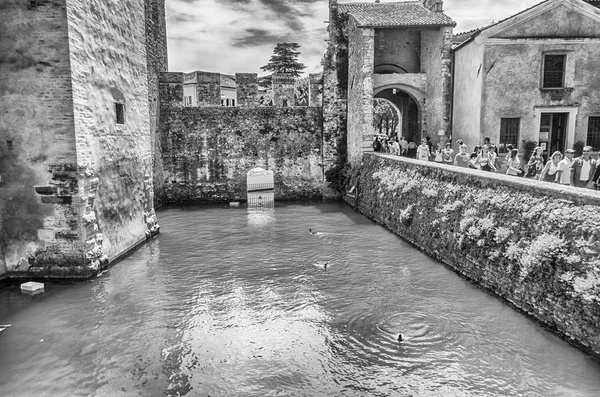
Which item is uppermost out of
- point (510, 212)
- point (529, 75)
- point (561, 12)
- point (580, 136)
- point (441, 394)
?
point (561, 12)

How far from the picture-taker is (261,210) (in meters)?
17.3

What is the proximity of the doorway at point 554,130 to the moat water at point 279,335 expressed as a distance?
8104mm

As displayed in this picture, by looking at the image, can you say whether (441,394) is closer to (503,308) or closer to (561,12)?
(503,308)

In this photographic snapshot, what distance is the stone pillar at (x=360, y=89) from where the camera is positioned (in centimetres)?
1609

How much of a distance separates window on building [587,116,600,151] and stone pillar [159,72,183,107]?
14791 mm

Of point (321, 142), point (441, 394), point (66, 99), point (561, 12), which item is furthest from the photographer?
point (321, 142)

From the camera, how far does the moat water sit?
530 cm

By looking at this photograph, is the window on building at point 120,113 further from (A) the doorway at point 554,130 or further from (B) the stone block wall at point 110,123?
(A) the doorway at point 554,130

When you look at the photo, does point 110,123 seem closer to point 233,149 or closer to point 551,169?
point 551,169

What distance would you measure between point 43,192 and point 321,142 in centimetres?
1236

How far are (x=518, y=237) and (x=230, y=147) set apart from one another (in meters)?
13.6

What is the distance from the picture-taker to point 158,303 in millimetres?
7844

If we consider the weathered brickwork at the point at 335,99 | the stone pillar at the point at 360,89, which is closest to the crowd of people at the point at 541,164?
the stone pillar at the point at 360,89

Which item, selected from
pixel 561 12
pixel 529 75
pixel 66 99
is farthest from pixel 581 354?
pixel 561 12
